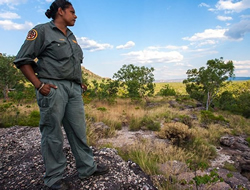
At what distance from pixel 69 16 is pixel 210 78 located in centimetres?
1764

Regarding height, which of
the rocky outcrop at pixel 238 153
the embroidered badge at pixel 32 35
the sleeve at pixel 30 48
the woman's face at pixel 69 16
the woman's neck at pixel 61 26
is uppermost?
the woman's face at pixel 69 16

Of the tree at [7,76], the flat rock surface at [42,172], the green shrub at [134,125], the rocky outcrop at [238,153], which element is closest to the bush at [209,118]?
the rocky outcrop at [238,153]

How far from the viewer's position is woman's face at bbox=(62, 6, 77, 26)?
223 cm

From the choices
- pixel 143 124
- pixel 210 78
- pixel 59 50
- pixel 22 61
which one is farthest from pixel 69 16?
pixel 210 78

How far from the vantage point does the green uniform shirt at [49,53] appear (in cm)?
193

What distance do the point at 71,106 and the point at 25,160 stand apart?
2033 millimetres

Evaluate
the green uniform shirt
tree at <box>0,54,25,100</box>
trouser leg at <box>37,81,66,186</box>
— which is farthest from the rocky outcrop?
tree at <box>0,54,25,100</box>

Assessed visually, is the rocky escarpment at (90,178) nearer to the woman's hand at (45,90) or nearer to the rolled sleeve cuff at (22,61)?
the woman's hand at (45,90)

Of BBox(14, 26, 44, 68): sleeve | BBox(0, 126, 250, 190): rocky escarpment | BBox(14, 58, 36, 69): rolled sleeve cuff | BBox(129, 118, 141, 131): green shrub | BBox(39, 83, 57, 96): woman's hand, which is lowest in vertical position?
BBox(129, 118, 141, 131): green shrub

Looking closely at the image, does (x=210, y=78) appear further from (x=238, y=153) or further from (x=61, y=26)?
(x=61, y=26)

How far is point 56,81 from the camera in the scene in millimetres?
2109

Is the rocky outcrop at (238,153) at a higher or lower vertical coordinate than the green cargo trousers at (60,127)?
lower

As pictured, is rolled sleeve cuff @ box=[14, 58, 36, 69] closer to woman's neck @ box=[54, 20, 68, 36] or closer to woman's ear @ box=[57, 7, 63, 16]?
woman's neck @ box=[54, 20, 68, 36]

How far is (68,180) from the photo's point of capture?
2.55 meters
